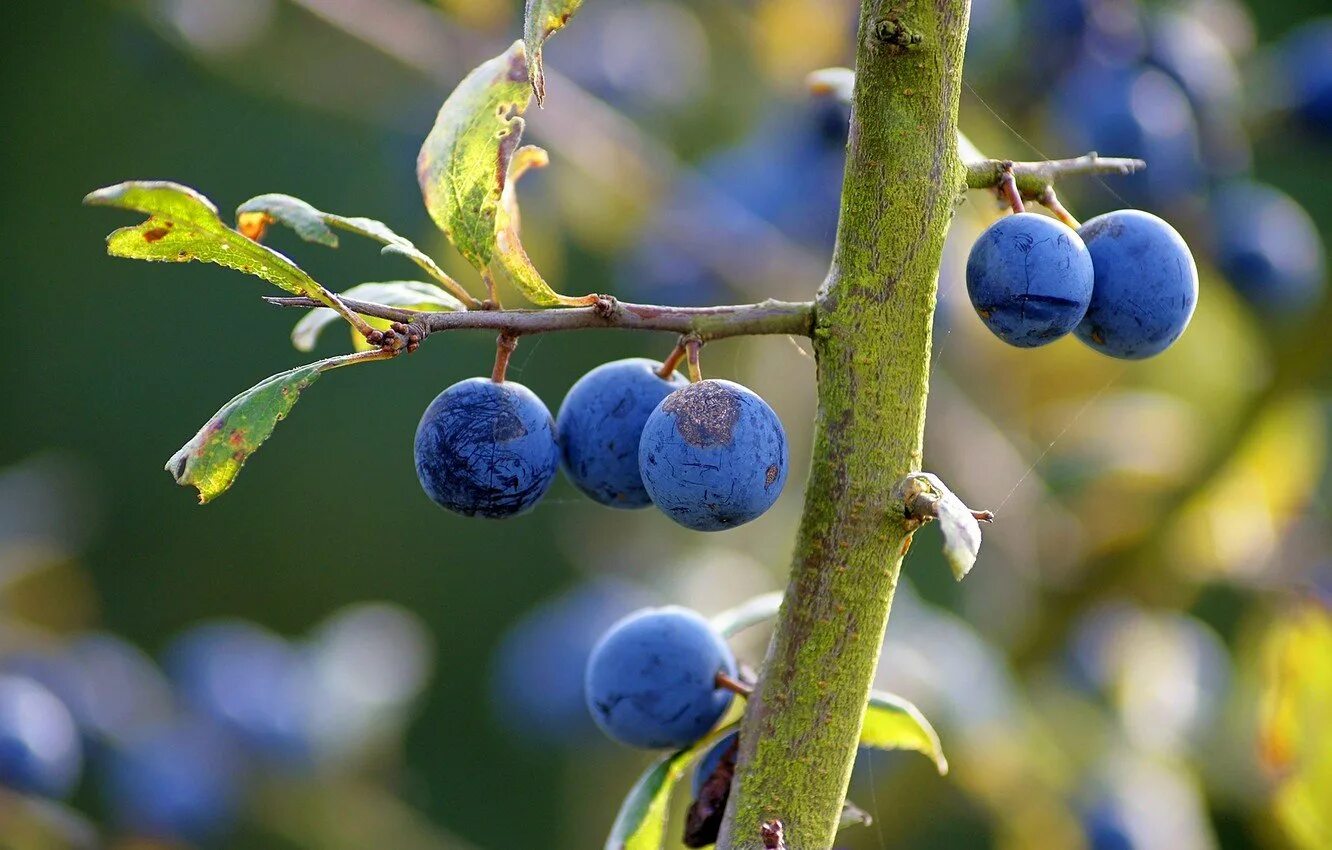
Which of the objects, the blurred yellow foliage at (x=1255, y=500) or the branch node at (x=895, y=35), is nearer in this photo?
the branch node at (x=895, y=35)

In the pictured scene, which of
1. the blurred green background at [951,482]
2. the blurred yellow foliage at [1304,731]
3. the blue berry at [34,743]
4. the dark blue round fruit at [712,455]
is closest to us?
the dark blue round fruit at [712,455]

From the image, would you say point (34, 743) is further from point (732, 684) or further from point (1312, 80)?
point (1312, 80)

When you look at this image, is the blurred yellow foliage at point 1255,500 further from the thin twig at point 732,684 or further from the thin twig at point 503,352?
the thin twig at point 503,352

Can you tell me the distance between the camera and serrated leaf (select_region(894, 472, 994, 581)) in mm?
481

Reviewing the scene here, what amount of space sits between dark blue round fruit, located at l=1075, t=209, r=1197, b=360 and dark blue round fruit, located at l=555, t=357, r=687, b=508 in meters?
0.22

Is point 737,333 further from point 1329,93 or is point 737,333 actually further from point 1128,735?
point 1329,93

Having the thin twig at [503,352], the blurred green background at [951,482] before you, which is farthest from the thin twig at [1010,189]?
the blurred green background at [951,482]

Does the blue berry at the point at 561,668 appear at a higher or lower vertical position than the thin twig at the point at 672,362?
lower

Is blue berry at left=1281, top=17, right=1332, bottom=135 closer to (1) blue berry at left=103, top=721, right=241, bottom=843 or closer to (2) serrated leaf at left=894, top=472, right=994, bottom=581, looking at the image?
(2) serrated leaf at left=894, top=472, right=994, bottom=581

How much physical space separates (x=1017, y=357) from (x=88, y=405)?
2748mm

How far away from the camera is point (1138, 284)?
2.15ft

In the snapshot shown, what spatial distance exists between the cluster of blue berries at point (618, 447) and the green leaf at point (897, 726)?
132 mm

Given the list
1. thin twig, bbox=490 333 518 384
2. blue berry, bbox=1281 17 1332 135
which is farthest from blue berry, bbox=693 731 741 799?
blue berry, bbox=1281 17 1332 135

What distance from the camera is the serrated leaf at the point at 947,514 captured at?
481 mm
